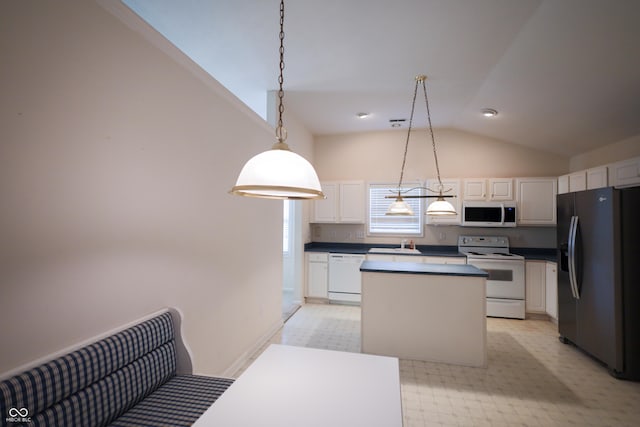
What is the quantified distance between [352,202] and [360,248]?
2.79ft

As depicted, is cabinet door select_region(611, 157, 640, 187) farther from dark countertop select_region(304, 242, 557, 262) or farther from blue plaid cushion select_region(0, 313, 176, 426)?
blue plaid cushion select_region(0, 313, 176, 426)

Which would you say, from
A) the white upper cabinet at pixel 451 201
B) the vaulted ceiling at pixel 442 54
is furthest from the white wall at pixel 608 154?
the white upper cabinet at pixel 451 201

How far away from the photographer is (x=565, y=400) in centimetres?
240

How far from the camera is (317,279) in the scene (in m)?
5.09

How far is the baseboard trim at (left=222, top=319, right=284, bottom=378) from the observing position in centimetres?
271

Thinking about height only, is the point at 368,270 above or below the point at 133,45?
below

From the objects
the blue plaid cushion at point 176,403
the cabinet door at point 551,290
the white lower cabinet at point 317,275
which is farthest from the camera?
the white lower cabinet at point 317,275

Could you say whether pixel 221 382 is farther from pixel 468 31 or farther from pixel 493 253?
pixel 493 253

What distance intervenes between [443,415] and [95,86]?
308 cm

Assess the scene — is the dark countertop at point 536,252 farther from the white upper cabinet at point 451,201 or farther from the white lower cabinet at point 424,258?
the white upper cabinet at point 451,201

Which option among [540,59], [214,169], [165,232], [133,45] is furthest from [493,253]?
[133,45]

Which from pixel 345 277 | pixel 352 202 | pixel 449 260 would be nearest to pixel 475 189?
pixel 449 260

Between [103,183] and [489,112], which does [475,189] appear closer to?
[489,112]

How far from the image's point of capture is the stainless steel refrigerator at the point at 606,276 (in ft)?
8.78
